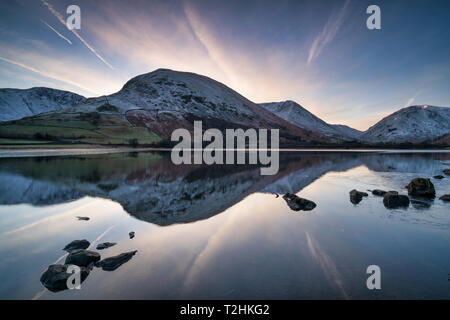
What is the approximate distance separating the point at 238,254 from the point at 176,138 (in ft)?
403

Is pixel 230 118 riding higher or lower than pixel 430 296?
higher

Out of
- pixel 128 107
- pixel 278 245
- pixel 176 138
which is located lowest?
pixel 278 245

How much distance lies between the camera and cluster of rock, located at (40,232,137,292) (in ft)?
17.7

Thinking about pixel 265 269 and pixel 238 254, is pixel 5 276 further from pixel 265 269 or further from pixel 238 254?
pixel 265 269

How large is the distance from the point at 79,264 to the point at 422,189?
21.4 m

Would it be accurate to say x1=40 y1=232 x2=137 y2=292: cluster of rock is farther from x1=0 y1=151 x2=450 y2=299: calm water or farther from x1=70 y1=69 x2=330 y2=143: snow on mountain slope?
x1=70 y1=69 x2=330 y2=143: snow on mountain slope

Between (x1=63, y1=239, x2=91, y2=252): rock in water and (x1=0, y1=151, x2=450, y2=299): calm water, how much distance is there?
14.1 inches

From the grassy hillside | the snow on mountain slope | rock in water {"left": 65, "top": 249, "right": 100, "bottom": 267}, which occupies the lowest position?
rock in water {"left": 65, "top": 249, "right": 100, "bottom": 267}

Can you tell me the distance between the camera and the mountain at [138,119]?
89000 millimetres

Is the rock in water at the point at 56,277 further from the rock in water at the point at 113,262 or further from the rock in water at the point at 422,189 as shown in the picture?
the rock in water at the point at 422,189

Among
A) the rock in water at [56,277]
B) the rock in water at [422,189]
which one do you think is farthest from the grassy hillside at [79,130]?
the rock in water at [422,189]

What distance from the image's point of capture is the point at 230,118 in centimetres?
18562

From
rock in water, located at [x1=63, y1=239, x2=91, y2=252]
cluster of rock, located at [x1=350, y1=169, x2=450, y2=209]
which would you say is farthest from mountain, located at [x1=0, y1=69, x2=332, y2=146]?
A: cluster of rock, located at [x1=350, y1=169, x2=450, y2=209]

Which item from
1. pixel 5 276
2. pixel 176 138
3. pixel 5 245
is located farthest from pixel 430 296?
pixel 176 138
